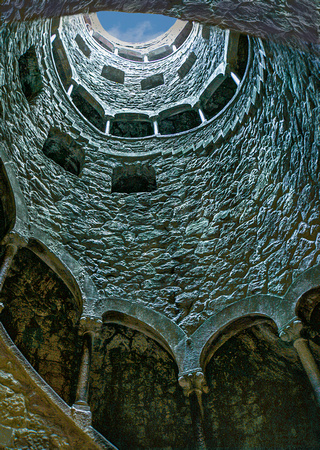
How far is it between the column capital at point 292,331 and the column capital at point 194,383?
1357 mm

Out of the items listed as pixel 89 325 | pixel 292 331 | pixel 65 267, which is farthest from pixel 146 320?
pixel 292 331

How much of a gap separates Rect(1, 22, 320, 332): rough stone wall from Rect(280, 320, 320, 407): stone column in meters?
0.66

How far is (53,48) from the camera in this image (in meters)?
9.04

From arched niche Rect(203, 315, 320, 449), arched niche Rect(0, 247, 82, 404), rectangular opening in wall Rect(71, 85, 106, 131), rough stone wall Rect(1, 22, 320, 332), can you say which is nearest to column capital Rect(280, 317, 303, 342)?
arched niche Rect(203, 315, 320, 449)

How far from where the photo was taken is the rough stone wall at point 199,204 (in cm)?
592

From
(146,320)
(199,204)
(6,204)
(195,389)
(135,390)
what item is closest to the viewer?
(195,389)

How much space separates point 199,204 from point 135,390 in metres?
3.79

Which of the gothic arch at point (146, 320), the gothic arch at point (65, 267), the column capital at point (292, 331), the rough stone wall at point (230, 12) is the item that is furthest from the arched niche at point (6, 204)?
the column capital at point (292, 331)

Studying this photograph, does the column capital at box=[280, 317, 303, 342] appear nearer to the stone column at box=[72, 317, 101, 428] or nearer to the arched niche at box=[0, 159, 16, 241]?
the stone column at box=[72, 317, 101, 428]

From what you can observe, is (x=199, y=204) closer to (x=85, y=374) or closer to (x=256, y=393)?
(x=256, y=393)

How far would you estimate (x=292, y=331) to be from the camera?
5.17m

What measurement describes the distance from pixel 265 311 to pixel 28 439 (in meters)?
3.67

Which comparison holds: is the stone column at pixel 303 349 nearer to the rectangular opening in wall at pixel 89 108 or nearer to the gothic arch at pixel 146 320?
the gothic arch at pixel 146 320

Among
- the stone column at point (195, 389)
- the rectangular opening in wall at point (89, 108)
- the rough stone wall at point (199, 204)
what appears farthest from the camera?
the rectangular opening in wall at point (89, 108)
